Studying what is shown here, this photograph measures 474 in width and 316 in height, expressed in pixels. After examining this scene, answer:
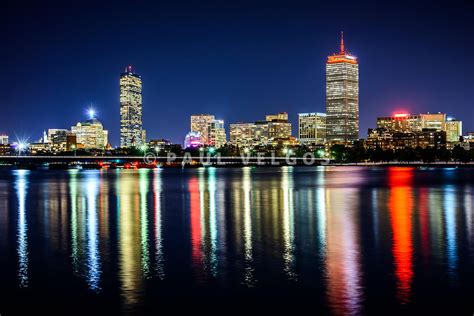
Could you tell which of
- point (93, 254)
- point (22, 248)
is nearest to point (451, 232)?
point (93, 254)

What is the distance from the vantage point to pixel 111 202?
4769 cm

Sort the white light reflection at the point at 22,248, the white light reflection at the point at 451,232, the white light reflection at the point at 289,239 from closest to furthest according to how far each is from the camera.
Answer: the white light reflection at the point at 22,248 < the white light reflection at the point at 289,239 < the white light reflection at the point at 451,232

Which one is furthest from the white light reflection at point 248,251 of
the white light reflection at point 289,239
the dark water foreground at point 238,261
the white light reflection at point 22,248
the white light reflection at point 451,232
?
the white light reflection at point 22,248

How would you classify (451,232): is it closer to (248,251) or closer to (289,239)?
(289,239)

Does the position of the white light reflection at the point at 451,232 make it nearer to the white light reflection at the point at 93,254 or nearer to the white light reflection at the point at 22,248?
the white light reflection at the point at 93,254

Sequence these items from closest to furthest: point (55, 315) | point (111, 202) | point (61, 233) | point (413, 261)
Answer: point (55, 315) → point (413, 261) → point (61, 233) → point (111, 202)

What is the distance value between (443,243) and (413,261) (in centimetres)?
471

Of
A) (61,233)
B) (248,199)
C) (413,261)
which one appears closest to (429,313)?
(413,261)

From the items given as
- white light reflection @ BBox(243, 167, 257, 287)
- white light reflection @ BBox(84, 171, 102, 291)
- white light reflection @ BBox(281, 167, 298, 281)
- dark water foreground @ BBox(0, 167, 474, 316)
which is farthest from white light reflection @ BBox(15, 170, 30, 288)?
white light reflection @ BBox(281, 167, 298, 281)

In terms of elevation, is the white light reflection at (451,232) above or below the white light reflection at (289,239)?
below

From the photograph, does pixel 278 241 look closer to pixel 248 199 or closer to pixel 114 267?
pixel 114 267

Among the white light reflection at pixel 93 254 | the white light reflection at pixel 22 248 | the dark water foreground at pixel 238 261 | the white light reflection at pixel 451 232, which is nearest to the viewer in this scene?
the dark water foreground at pixel 238 261

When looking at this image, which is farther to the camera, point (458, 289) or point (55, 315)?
point (458, 289)


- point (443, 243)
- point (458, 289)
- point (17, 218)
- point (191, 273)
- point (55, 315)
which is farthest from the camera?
point (17, 218)
